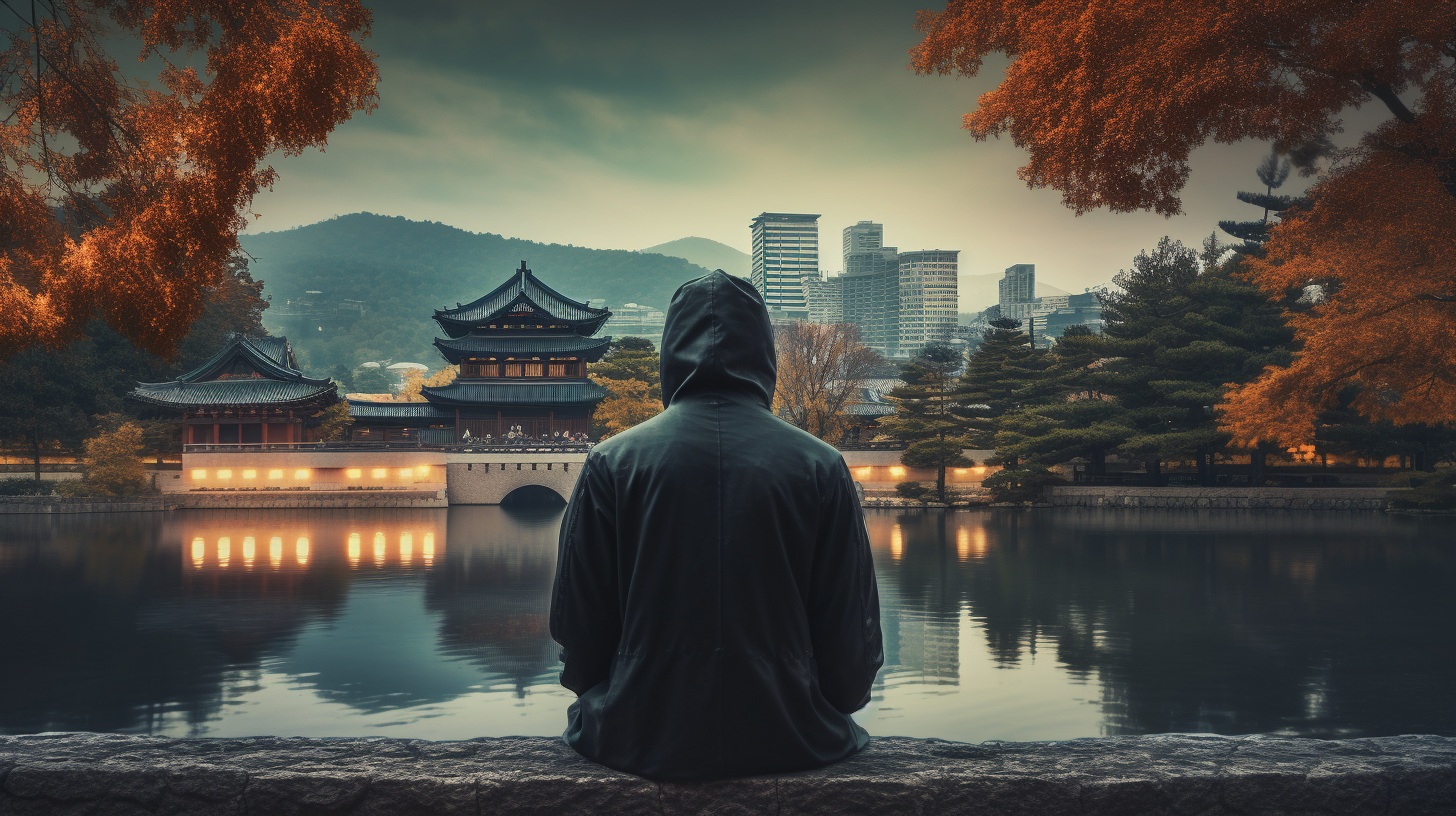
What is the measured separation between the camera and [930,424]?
27.2 meters

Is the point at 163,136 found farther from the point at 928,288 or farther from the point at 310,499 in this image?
the point at 928,288

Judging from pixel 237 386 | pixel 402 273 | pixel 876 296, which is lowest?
pixel 237 386

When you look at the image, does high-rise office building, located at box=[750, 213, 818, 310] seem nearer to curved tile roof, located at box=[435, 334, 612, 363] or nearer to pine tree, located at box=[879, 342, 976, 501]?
curved tile roof, located at box=[435, 334, 612, 363]

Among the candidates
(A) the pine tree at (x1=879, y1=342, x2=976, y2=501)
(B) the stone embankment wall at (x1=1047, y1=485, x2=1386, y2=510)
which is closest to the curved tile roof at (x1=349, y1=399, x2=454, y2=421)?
(A) the pine tree at (x1=879, y1=342, x2=976, y2=501)

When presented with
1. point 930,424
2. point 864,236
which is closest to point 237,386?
point 930,424

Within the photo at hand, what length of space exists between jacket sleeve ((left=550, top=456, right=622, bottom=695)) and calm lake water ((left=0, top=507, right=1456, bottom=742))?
5158 millimetres

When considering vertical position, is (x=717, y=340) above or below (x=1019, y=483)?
above

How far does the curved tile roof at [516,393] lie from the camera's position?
3147cm

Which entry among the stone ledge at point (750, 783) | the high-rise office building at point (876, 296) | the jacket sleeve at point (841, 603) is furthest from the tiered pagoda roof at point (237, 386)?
the high-rise office building at point (876, 296)

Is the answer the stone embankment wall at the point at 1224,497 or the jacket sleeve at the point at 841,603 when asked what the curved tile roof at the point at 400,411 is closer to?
the stone embankment wall at the point at 1224,497

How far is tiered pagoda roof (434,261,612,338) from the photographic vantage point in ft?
106

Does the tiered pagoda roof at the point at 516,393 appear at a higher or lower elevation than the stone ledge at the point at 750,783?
higher

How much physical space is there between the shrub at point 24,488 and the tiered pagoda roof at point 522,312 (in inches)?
517

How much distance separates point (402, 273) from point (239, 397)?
75926 millimetres
